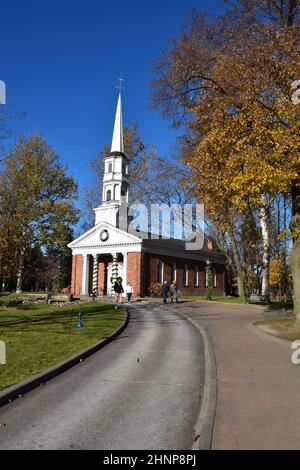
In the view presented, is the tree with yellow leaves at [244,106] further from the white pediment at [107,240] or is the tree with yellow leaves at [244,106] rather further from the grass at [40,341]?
the white pediment at [107,240]

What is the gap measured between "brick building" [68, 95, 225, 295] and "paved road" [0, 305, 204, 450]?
28308 mm

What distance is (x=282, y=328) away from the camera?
15273 millimetres

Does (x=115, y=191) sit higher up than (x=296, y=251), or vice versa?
(x=115, y=191)

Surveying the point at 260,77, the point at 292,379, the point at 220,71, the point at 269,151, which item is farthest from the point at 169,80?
the point at 292,379

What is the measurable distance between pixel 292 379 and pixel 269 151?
8052 millimetres

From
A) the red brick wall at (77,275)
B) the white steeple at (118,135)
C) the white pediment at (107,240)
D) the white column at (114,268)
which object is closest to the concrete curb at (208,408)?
the white pediment at (107,240)

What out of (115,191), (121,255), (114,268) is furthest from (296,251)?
(115,191)

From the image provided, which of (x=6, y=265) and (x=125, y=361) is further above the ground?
(x=6, y=265)

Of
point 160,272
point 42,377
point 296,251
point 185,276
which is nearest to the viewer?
point 42,377

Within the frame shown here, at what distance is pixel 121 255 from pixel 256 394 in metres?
36.4

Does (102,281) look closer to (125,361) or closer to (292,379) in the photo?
(125,361)

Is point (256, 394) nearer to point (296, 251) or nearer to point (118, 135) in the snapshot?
point (296, 251)

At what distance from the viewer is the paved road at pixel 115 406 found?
5828mm

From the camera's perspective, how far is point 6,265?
734 inches
